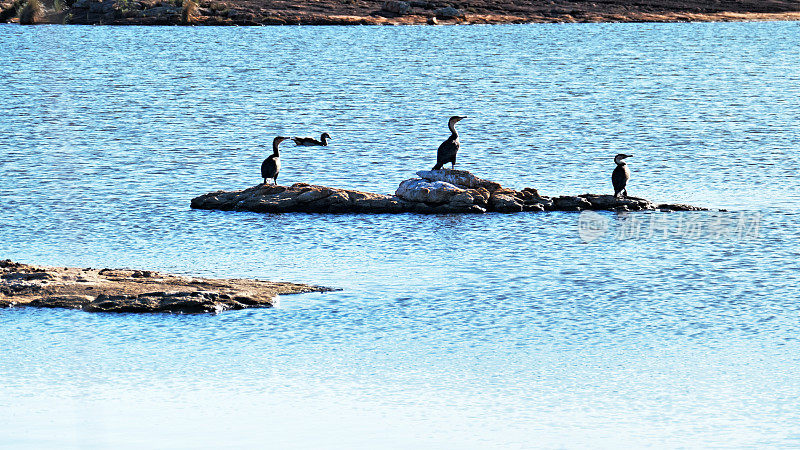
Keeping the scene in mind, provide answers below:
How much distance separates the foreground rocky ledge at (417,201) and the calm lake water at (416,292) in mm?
608

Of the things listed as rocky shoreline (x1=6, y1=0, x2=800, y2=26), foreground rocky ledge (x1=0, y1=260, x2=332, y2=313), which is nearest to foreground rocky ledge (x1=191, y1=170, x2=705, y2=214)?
foreground rocky ledge (x1=0, y1=260, x2=332, y2=313)

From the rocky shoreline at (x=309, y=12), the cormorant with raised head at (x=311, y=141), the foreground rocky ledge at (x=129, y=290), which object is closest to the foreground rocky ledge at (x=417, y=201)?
the foreground rocky ledge at (x=129, y=290)

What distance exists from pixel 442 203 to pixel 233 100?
109 ft

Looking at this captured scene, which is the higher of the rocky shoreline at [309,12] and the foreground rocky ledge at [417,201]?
the rocky shoreline at [309,12]

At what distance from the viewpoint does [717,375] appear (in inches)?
558

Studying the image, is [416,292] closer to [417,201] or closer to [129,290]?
[129,290]

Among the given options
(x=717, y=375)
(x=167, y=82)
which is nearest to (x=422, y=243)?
(x=717, y=375)

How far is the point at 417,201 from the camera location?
2617 cm

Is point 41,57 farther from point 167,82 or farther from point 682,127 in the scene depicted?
point 682,127

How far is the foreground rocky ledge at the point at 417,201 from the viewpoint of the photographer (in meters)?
25.9

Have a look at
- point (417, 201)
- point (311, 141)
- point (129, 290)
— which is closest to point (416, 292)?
point (129, 290)

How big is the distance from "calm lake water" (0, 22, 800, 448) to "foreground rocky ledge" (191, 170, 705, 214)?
0.61 m

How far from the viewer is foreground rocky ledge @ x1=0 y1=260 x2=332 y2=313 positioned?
1691 centimetres

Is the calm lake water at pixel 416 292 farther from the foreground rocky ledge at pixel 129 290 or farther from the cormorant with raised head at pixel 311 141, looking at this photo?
the cormorant with raised head at pixel 311 141
